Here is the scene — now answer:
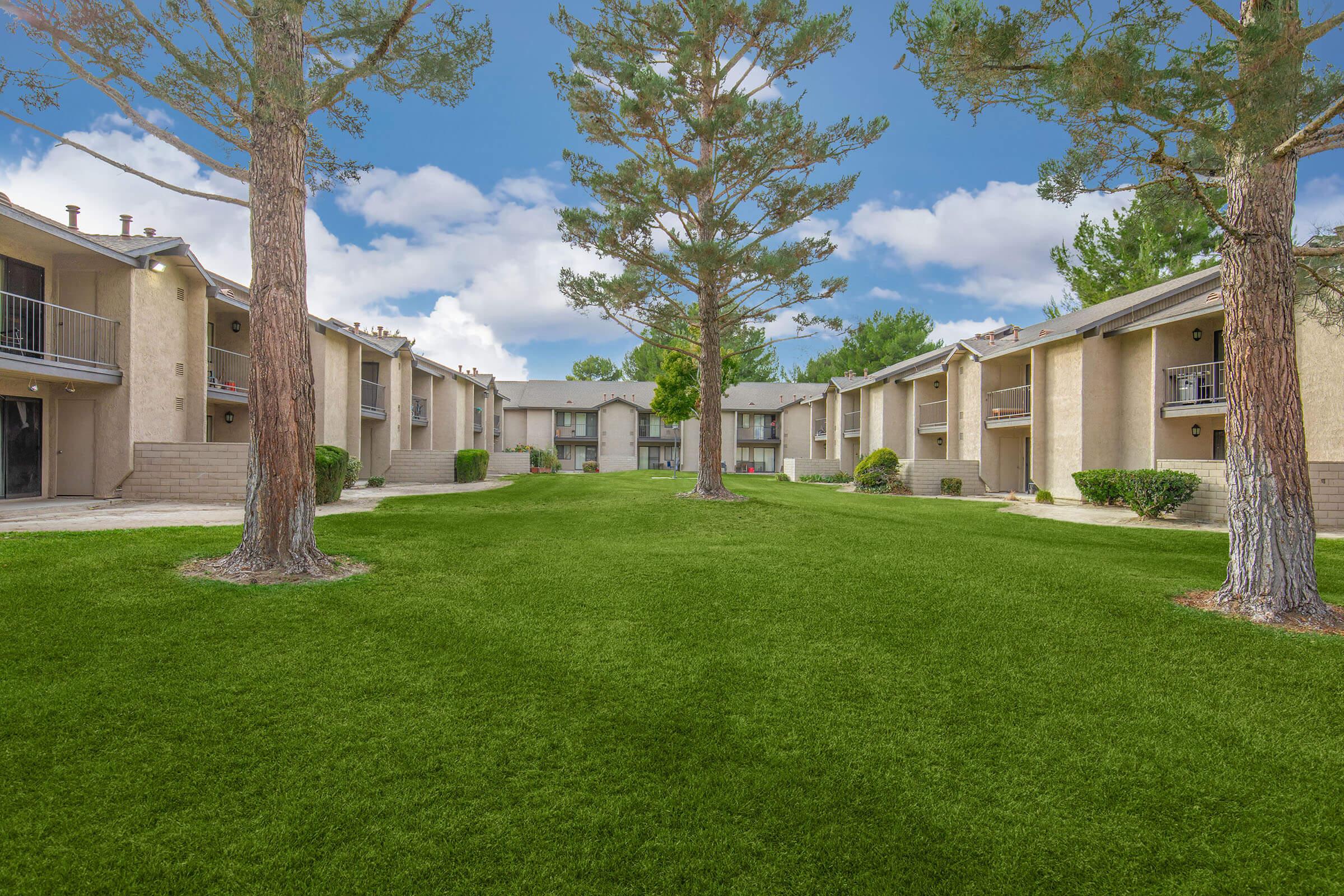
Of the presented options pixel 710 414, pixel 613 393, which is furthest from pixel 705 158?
pixel 613 393

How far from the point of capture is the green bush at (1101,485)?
622 inches

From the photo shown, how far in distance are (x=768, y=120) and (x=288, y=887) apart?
15673mm

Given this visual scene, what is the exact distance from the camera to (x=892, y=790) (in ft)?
10.2

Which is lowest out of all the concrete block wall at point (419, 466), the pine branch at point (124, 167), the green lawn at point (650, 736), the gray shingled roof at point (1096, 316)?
the green lawn at point (650, 736)

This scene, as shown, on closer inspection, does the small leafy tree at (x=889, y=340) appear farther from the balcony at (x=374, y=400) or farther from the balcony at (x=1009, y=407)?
the balcony at (x=374, y=400)

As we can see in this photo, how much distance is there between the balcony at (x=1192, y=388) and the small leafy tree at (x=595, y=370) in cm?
4970

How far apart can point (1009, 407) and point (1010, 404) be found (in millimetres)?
171

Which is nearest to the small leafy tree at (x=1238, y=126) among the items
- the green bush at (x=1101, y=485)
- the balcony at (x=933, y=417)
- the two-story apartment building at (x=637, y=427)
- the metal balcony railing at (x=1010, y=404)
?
the green bush at (x=1101, y=485)

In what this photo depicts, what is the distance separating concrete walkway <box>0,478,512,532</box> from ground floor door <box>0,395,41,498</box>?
651 millimetres

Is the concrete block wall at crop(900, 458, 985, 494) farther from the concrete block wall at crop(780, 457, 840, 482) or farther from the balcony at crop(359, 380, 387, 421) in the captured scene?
the balcony at crop(359, 380, 387, 421)

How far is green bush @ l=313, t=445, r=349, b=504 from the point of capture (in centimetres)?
1402

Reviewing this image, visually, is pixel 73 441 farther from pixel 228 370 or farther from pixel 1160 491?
pixel 1160 491

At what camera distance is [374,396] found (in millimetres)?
23453

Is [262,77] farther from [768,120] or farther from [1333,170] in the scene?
[1333,170]
